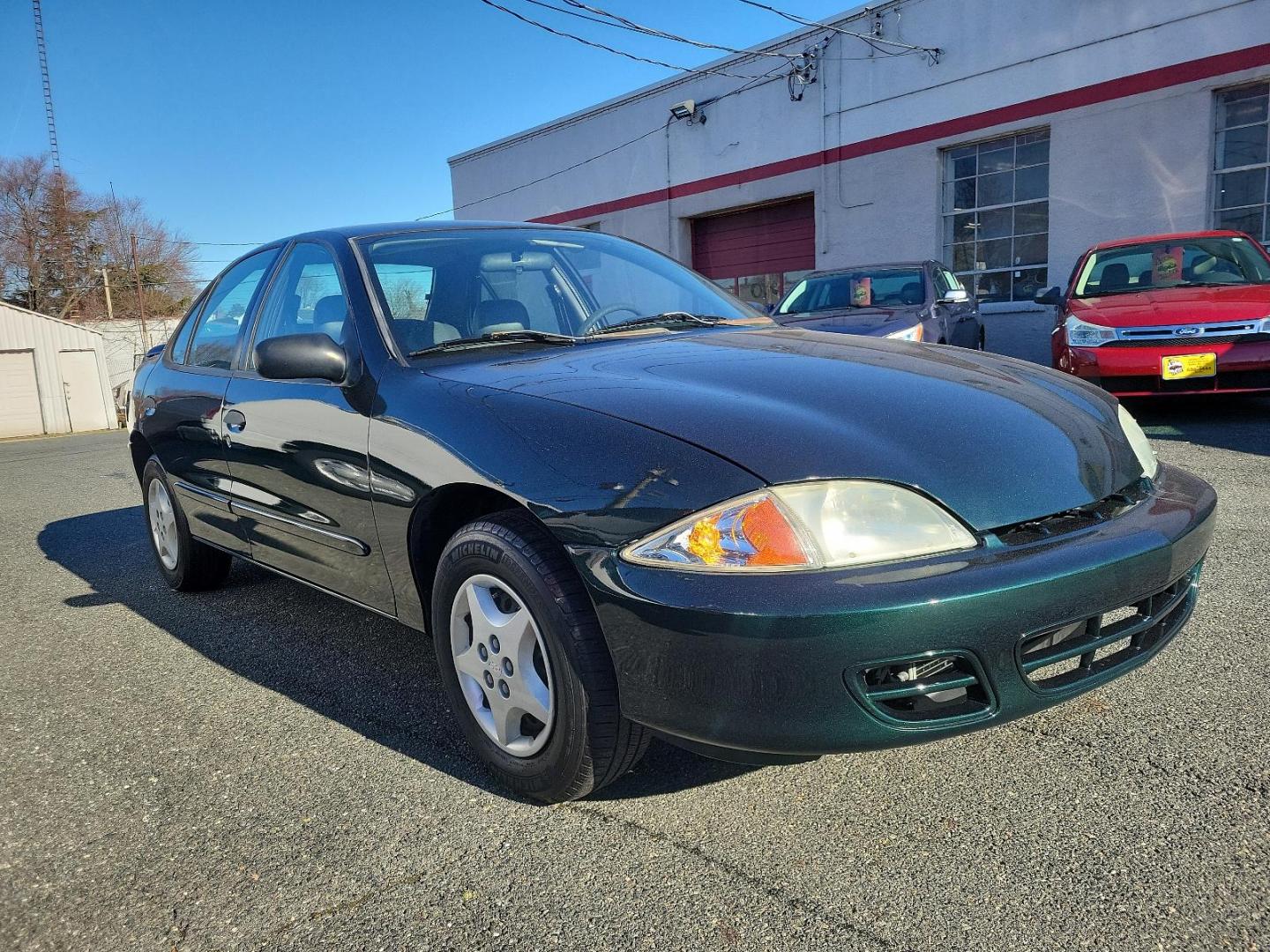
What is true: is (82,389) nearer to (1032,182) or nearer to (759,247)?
(759,247)

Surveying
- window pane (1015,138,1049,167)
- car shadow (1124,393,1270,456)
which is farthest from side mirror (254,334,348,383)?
window pane (1015,138,1049,167)

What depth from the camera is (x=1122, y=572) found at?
1.89 meters

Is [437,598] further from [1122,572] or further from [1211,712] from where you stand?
[1211,712]

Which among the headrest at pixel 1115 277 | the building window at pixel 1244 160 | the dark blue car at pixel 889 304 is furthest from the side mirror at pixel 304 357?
the building window at pixel 1244 160

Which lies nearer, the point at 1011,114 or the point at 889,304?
the point at 889,304

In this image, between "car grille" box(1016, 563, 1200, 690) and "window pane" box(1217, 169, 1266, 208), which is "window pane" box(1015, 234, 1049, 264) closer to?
"window pane" box(1217, 169, 1266, 208)

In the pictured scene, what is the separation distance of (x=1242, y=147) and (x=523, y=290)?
11.1 m

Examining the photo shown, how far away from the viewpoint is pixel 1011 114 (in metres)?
12.4

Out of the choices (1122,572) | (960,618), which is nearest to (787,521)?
(960,618)

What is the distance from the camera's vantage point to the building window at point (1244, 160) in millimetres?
10609

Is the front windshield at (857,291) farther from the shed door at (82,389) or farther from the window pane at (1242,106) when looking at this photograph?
the shed door at (82,389)

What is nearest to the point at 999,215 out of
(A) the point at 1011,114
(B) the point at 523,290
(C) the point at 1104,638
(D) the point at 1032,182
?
(D) the point at 1032,182

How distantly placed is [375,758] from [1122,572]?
1.81 m

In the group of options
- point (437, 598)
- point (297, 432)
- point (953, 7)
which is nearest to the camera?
point (437, 598)
